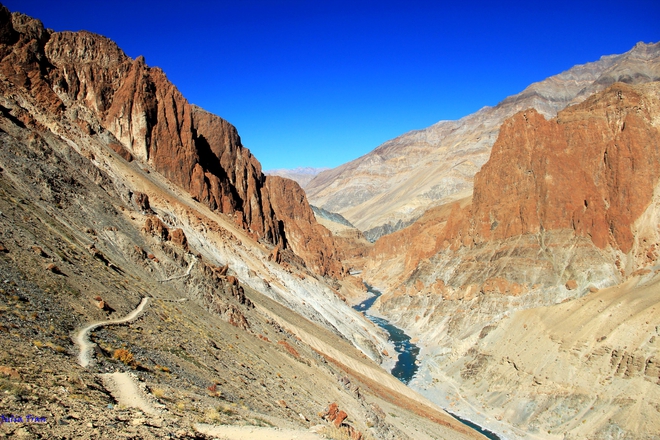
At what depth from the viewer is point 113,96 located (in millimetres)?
57312

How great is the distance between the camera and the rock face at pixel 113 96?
148 ft

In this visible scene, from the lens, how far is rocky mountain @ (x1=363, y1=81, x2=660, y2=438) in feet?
119

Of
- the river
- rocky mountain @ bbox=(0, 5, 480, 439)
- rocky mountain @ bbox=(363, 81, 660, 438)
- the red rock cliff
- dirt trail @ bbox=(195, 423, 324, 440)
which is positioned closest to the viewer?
rocky mountain @ bbox=(0, 5, 480, 439)

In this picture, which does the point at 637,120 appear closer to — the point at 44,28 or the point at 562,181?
the point at 562,181

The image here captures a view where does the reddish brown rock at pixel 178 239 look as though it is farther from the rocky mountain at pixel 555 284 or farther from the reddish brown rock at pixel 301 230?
the reddish brown rock at pixel 301 230

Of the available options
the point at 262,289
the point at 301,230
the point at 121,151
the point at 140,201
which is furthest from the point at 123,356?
the point at 301,230

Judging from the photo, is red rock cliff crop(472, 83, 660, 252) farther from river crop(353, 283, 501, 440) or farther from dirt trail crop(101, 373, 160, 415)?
dirt trail crop(101, 373, 160, 415)

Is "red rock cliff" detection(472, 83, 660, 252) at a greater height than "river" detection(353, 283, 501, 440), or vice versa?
"red rock cliff" detection(472, 83, 660, 252)

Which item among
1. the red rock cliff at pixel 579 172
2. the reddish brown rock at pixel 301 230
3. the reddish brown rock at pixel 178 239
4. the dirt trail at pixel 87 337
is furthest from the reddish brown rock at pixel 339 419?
the reddish brown rock at pixel 301 230

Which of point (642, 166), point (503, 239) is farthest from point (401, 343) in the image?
point (642, 166)

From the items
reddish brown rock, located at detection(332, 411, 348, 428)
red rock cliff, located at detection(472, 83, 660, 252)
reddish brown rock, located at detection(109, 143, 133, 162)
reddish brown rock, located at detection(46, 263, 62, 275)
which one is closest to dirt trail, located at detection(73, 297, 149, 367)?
reddish brown rock, located at detection(46, 263, 62, 275)

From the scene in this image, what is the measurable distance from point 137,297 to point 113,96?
45.1 meters

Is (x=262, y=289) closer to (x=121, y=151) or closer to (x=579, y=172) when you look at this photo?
(x=121, y=151)

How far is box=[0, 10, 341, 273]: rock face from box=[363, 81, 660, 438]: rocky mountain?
3604 cm
